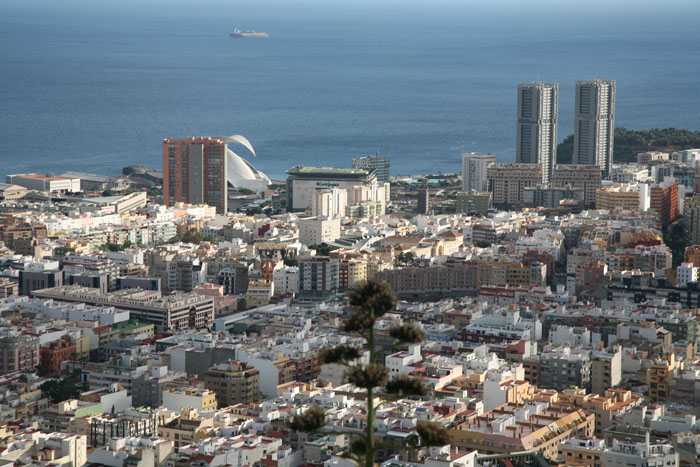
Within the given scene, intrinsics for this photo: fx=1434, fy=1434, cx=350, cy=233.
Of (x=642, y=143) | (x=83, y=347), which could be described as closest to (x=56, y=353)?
(x=83, y=347)

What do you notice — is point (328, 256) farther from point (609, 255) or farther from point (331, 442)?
point (331, 442)

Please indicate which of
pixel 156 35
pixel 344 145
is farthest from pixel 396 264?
pixel 156 35

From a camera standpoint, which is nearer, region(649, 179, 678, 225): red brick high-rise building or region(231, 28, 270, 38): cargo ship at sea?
region(649, 179, 678, 225): red brick high-rise building

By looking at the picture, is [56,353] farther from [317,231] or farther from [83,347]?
[317,231]

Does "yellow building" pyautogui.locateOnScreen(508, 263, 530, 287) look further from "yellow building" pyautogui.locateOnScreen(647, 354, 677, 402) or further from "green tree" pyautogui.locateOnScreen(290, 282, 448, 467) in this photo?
"green tree" pyautogui.locateOnScreen(290, 282, 448, 467)

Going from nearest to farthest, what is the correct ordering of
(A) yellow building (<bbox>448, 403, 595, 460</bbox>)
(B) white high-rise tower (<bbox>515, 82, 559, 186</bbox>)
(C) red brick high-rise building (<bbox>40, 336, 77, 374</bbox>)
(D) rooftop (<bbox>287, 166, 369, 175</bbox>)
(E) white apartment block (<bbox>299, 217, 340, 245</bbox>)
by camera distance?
(A) yellow building (<bbox>448, 403, 595, 460</bbox>) < (C) red brick high-rise building (<bbox>40, 336, 77, 374</bbox>) < (E) white apartment block (<bbox>299, 217, 340, 245</bbox>) < (D) rooftop (<bbox>287, 166, 369, 175</bbox>) < (B) white high-rise tower (<bbox>515, 82, 559, 186</bbox>)

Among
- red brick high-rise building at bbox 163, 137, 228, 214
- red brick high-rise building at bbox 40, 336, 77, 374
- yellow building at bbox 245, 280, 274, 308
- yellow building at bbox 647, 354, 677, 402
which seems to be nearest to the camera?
yellow building at bbox 647, 354, 677, 402

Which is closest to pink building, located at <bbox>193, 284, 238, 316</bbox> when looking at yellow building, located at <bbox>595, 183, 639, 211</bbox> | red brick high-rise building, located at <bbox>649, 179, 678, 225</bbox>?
red brick high-rise building, located at <bbox>649, 179, 678, 225</bbox>
